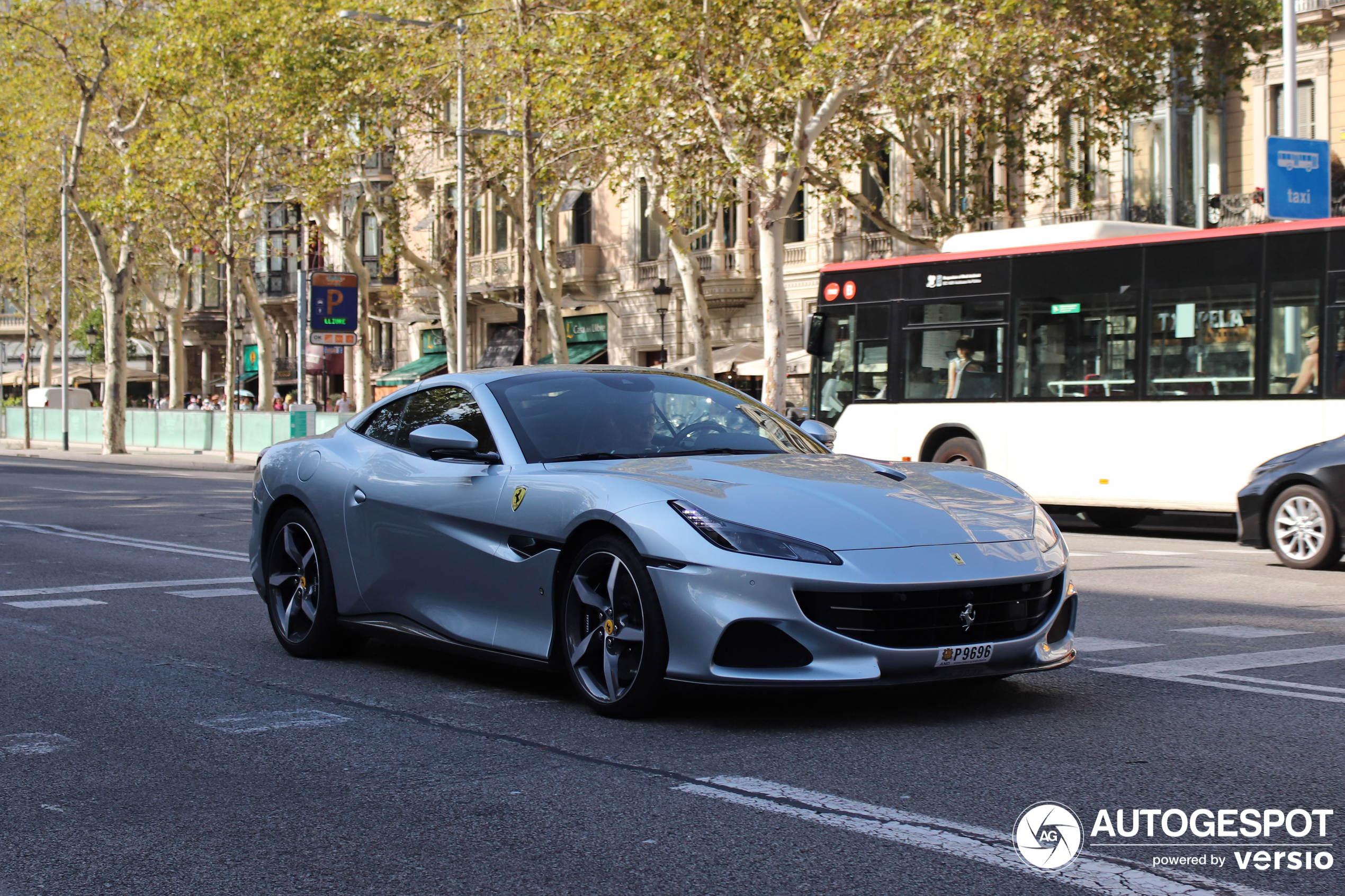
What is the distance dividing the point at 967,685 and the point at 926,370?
12195mm

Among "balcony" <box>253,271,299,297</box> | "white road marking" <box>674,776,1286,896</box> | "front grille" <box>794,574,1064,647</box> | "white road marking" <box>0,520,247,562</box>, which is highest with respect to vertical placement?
"balcony" <box>253,271,299,297</box>

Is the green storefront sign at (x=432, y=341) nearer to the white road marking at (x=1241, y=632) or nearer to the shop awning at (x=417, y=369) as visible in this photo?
the shop awning at (x=417, y=369)

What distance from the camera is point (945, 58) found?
81.7 feet

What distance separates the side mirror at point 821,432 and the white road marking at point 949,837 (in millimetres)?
2748

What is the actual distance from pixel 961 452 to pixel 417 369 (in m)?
38.0

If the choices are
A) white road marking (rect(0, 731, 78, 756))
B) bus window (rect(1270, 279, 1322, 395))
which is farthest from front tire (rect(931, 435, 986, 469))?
white road marking (rect(0, 731, 78, 756))

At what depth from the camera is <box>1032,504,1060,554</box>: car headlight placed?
593 centimetres

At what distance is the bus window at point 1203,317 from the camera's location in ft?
50.1

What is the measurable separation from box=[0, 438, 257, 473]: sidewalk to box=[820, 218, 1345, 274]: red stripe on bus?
19.7m

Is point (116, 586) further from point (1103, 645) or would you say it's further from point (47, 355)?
point (47, 355)

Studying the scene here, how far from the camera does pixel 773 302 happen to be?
26.9 metres

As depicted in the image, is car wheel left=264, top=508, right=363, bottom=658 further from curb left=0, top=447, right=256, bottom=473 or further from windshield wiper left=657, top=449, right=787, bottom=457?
curb left=0, top=447, right=256, bottom=473

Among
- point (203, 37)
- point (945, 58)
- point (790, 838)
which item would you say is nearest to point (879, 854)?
point (790, 838)

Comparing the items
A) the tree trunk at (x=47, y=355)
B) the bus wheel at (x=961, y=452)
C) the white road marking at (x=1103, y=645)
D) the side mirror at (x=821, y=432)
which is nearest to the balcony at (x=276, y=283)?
the tree trunk at (x=47, y=355)
